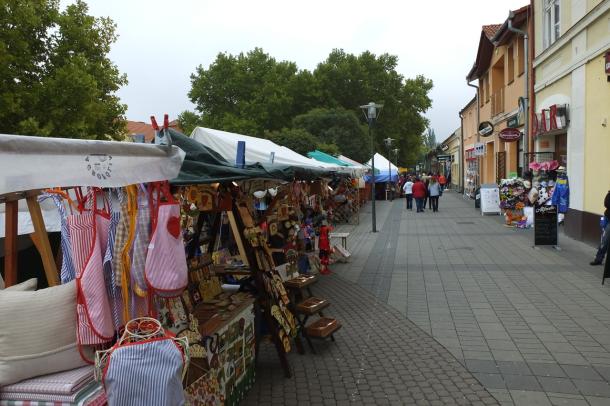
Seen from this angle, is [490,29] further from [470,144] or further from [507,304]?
[507,304]

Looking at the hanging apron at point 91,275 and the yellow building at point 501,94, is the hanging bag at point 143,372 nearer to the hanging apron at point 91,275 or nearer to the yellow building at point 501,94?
the hanging apron at point 91,275

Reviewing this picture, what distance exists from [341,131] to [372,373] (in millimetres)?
24200

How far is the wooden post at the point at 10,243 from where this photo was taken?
317 centimetres

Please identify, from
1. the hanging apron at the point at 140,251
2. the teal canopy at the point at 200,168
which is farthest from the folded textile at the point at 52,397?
the teal canopy at the point at 200,168

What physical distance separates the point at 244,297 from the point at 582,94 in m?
10.7

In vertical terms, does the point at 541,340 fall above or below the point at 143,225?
below

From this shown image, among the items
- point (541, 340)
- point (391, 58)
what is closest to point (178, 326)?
point (541, 340)

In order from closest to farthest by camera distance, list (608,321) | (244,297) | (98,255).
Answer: (98,255)
(244,297)
(608,321)

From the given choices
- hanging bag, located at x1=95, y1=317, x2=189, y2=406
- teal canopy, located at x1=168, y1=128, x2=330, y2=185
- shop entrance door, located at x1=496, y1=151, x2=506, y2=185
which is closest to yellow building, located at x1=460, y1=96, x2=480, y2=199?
shop entrance door, located at x1=496, y1=151, x2=506, y2=185

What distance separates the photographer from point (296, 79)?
3784 centimetres

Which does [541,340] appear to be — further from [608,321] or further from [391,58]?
[391,58]

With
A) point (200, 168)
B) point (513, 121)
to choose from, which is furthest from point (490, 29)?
point (200, 168)

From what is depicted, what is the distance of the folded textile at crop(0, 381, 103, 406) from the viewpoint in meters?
2.68

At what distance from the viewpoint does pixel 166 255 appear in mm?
3002
